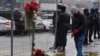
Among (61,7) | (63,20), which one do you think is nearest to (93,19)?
(63,20)

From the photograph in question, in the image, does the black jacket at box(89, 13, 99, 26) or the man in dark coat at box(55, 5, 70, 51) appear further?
the black jacket at box(89, 13, 99, 26)

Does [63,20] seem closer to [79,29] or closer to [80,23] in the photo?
[80,23]

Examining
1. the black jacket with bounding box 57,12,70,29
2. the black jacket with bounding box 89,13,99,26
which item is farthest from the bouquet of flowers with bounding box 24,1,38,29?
the black jacket with bounding box 89,13,99,26

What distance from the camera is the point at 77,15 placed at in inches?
506

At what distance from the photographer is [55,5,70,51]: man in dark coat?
640 inches

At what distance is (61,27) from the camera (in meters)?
16.4

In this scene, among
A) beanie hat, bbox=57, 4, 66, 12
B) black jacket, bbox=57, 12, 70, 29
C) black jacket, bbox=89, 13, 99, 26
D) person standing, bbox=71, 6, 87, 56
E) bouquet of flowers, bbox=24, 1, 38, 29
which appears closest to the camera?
bouquet of flowers, bbox=24, 1, 38, 29

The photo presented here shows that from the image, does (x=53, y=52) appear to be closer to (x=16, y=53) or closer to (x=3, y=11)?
(x=16, y=53)

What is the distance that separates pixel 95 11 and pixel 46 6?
816 centimetres

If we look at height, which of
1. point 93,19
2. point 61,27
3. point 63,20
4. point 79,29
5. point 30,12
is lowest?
point 93,19

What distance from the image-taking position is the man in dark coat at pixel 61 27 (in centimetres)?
1627

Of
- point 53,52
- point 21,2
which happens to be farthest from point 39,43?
point 21,2

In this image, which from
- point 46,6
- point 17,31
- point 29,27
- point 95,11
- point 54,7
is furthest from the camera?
point 95,11

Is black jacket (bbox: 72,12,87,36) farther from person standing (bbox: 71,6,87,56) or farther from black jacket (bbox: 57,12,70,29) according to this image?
black jacket (bbox: 57,12,70,29)
